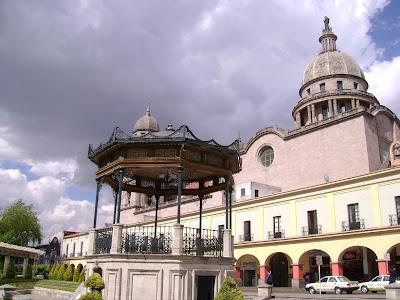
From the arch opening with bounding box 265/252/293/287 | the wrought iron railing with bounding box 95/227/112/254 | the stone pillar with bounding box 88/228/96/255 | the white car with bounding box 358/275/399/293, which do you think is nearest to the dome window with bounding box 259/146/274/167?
the arch opening with bounding box 265/252/293/287

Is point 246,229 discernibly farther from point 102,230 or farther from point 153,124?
point 153,124

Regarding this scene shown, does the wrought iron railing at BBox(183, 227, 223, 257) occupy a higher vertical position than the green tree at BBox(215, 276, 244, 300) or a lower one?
higher

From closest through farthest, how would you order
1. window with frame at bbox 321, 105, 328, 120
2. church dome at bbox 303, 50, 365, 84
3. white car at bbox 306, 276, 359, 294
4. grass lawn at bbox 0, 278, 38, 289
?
white car at bbox 306, 276, 359, 294
grass lawn at bbox 0, 278, 38, 289
window with frame at bbox 321, 105, 328, 120
church dome at bbox 303, 50, 365, 84

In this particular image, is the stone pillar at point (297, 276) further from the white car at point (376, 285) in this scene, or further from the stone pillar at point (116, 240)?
the stone pillar at point (116, 240)

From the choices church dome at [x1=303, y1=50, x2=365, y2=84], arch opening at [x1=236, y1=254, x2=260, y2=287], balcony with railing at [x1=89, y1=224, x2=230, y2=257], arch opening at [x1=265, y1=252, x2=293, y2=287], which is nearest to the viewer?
balcony with railing at [x1=89, y1=224, x2=230, y2=257]

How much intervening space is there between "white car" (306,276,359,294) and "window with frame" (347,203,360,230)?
15.7 feet

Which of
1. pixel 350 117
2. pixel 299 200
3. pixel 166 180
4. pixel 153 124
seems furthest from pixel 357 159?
pixel 153 124

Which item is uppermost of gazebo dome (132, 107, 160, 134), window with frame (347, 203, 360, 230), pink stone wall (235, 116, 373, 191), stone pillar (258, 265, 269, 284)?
gazebo dome (132, 107, 160, 134)

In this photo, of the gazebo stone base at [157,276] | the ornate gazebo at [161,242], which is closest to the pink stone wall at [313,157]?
the ornate gazebo at [161,242]

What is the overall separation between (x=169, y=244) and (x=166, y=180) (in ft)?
17.9

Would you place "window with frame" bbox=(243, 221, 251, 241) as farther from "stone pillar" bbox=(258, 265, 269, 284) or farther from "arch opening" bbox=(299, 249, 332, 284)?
"arch opening" bbox=(299, 249, 332, 284)

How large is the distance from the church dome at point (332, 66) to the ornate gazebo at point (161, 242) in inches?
1812

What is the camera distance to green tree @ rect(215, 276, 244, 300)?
1220cm

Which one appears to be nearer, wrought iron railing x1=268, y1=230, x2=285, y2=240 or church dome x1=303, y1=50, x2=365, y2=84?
wrought iron railing x1=268, y1=230, x2=285, y2=240
